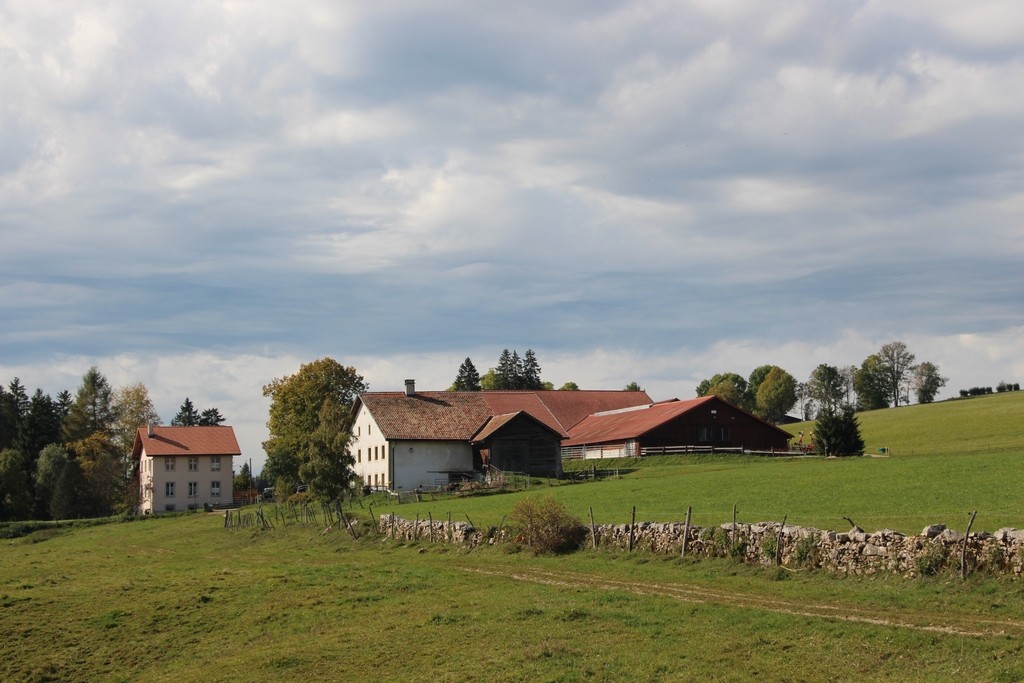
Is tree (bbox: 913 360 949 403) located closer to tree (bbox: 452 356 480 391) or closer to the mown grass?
tree (bbox: 452 356 480 391)

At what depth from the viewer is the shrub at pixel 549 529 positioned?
34.9 m

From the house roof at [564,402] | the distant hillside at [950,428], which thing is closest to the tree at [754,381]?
the distant hillside at [950,428]

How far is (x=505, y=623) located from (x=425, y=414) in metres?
55.7

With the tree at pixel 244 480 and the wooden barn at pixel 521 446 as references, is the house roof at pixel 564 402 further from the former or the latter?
the tree at pixel 244 480

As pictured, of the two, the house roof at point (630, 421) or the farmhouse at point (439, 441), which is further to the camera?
the house roof at point (630, 421)

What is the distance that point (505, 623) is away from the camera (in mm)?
24109

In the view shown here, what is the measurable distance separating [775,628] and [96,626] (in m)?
19.0

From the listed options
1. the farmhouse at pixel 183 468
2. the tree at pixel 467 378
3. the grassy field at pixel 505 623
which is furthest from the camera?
the tree at pixel 467 378

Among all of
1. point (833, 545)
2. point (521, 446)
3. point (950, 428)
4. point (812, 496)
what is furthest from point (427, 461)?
point (833, 545)

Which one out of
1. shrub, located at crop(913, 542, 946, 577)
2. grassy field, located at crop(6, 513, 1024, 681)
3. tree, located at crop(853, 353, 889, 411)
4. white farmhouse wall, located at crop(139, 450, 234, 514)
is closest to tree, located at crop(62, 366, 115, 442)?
white farmhouse wall, located at crop(139, 450, 234, 514)

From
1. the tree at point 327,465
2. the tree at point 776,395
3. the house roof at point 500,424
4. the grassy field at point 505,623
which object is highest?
the tree at point 776,395

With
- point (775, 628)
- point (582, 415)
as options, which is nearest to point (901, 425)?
point (582, 415)

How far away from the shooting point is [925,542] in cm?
2409

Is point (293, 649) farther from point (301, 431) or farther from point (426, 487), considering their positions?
point (301, 431)
